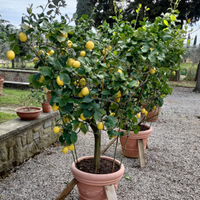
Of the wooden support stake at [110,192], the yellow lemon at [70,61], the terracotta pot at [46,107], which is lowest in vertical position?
the wooden support stake at [110,192]

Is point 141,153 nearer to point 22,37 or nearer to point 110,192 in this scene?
point 110,192

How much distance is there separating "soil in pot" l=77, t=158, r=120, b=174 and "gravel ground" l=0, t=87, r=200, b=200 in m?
0.40

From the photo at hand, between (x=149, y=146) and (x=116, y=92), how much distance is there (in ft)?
7.48

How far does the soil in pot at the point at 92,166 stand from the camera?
1782 millimetres

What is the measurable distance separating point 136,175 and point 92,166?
860mm

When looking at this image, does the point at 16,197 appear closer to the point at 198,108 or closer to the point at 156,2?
the point at 198,108

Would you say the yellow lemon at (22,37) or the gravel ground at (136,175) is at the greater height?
the yellow lemon at (22,37)

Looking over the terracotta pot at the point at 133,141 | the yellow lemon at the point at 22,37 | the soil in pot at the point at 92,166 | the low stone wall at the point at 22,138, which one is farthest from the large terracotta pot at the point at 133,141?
the yellow lemon at the point at 22,37

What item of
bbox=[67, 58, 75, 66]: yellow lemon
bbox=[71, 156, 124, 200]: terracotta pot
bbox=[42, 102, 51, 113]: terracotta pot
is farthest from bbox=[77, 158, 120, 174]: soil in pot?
bbox=[42, 102, 51, 113]: terracotta pot

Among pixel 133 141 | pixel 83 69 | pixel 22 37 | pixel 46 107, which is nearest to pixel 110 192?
pixel 83 69

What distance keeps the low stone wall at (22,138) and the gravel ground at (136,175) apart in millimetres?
103

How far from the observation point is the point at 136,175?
249 cm

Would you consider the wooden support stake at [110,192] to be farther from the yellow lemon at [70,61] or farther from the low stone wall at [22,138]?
the low stone wall at [22,138]

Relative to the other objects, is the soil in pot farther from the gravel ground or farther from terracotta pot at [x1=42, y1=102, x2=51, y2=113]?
terracotta pot at [x1=42, y1=102, x2=51, y2=113]
